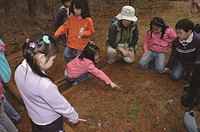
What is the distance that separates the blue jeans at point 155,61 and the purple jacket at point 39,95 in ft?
7.72

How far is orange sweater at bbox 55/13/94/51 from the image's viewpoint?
3135mm

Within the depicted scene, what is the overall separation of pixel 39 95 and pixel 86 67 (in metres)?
1.43

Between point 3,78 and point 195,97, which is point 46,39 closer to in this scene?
point 3,78

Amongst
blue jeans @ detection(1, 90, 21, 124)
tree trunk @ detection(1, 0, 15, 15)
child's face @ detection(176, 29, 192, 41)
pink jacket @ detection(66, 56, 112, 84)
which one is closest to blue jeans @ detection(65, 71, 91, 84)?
pink jacket @ detection(66, 56, 112, 84)

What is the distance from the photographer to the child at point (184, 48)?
2.50m

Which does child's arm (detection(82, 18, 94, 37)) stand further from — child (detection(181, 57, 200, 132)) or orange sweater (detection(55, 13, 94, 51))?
child (detection(181, 57, 200, 132))

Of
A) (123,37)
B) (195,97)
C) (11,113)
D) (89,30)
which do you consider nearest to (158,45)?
(123,37)

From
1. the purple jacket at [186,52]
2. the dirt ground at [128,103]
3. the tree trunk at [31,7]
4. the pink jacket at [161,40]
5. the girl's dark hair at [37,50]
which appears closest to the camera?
the girl's dark hair at [37,50]

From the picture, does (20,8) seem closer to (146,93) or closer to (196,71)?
(146,93)

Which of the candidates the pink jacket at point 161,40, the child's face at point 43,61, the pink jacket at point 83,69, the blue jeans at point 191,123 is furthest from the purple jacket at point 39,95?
the pink jacket at point 161,40

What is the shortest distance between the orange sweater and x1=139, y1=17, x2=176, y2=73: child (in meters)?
1.34

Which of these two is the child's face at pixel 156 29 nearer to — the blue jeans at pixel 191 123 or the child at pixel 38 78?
the blue jeans at pixel 191 123

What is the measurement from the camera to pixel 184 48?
9.13 feet

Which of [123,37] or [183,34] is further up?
[183,34]
